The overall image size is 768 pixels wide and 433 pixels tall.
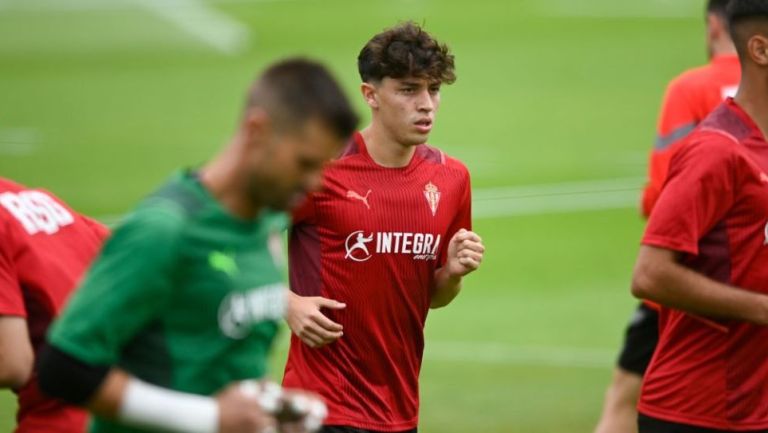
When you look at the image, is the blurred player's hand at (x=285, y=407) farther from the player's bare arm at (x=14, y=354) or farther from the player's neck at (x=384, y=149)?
the player's neck at (x=384, y=149)

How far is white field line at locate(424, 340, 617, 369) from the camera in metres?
12.4

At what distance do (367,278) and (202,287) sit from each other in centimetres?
224

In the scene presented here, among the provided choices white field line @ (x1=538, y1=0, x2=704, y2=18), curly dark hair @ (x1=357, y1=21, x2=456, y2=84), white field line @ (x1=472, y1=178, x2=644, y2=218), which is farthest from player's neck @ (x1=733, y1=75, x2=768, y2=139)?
white field line @ (x1=538, y1=0, x2=704, y2=18)

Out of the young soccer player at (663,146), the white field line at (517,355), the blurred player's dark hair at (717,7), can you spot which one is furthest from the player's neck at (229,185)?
the white field line at (517,355)

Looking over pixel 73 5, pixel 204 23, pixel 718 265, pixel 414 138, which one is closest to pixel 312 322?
pixel 414 138

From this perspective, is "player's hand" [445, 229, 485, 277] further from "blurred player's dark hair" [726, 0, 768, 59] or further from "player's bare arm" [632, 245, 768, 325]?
"blurred player's dark hair" [726, 0, 768, 59]

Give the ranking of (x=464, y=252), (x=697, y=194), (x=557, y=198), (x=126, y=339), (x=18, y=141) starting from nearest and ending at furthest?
(x=126, y=339), (x=697, y=194), (x=464, y=252), (x=557, y=198), (x=18, y=141)

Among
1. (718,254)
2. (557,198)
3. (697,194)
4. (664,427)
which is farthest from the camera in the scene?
(557,198)

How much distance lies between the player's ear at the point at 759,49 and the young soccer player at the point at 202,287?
2353 mm

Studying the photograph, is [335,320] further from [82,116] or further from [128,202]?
[82,116]

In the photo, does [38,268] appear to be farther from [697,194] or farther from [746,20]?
[746,20]

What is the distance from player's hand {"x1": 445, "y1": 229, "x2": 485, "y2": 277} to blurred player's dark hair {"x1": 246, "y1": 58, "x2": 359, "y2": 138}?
197 centimetres

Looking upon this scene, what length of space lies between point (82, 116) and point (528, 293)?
873 centimetres

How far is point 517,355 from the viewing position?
1269 cm
